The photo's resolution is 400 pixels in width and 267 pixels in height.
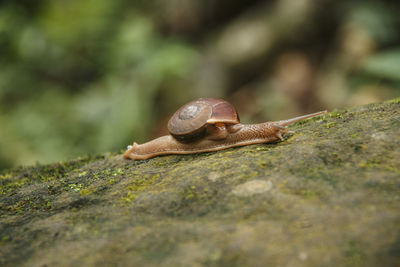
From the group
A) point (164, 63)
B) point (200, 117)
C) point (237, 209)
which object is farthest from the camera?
point (164, 63)

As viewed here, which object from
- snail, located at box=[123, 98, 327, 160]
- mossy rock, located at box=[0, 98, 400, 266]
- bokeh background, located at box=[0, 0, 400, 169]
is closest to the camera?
mossy rock, located at box=[0, 98, 400, 266]

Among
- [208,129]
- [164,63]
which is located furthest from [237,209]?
[164,63]

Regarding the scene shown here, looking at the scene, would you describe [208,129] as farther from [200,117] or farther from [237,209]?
[237,209]

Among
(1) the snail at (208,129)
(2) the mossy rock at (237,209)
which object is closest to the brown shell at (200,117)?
(1) the snail at (208,129)

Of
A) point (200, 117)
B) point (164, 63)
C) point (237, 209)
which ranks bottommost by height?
point (237, 209)

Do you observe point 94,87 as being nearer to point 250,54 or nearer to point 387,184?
point 250,54

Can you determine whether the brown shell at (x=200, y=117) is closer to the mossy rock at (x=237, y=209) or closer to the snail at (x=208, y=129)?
the snail at (x=208, y=129)

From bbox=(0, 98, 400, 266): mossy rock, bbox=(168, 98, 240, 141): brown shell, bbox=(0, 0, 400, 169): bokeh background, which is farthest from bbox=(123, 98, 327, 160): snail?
bbox=(0, 0, 400, 169): bokeh background

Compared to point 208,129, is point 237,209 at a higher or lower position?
lower

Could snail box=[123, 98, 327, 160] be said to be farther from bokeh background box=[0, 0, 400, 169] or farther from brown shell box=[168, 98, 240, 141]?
bokeh background box=[0, 0, 400, 169]
